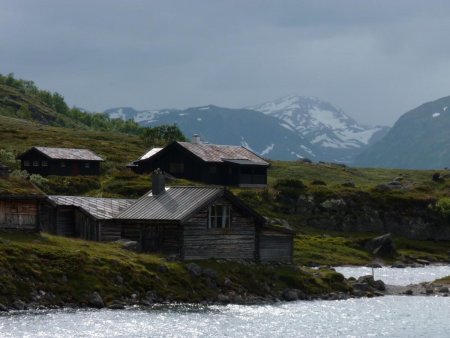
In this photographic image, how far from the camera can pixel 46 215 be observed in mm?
78625

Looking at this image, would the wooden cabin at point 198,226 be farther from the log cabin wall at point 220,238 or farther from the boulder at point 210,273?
the boulder at point 210,273

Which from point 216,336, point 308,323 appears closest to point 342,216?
point 308,323

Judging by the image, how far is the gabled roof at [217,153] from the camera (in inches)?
5320

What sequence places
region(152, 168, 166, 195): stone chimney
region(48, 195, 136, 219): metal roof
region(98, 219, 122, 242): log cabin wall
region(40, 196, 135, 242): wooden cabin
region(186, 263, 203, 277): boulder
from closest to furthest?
region(186, 263, 203, 277): boulder → region(98, 219, 122, 242): log cabin wall → region(40, 196, 135, 242): wooden cabin → region(48, 195, 136, 219): metal roof → region(152, 168, 166, 195): stone chimney

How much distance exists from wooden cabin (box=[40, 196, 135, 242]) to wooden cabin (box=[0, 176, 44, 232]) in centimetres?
217

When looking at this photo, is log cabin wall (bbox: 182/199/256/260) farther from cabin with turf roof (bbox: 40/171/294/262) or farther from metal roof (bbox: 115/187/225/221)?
metal roof (bbox: 115/187/225/221)

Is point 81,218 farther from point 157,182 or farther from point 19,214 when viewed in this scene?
point 19,214

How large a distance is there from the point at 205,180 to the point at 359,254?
32518mm

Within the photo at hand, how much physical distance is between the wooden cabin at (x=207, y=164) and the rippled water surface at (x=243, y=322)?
65.1 m

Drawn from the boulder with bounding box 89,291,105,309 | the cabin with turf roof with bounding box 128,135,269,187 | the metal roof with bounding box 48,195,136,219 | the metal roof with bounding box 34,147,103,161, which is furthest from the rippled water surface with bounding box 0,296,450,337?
the metal roof with bounding box 34,147,103,161

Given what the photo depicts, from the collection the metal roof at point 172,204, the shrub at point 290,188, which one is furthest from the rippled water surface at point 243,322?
the shrub at point 290,188

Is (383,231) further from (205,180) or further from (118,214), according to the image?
(118,214)

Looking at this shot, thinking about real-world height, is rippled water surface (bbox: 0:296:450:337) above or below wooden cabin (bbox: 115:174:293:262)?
below

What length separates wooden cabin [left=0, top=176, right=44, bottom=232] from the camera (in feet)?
235
